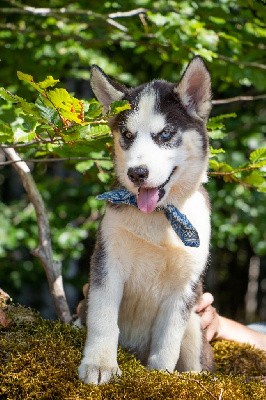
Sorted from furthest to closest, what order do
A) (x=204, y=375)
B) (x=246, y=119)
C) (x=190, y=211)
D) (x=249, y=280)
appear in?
(x=249, y=280)
(x=246, y=119)
(x=190, y=211)
(x=204, y=375)

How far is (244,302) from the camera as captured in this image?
50.3 feet

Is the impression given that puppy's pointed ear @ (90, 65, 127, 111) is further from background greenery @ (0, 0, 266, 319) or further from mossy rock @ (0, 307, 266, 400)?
mossy rock @ (0, 307, 266, 400)

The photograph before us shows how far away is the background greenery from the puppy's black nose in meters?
0.35

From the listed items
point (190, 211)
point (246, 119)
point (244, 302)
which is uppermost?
point (190, 211)

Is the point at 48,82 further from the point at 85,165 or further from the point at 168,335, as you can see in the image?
the point at 85,165

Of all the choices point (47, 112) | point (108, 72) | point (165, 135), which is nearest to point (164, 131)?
point (165, 135)

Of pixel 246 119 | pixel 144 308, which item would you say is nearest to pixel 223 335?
pixel 144 308

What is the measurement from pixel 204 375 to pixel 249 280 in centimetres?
1233

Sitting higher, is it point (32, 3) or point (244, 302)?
point (32, 3)

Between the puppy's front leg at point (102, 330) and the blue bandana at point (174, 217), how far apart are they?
36 cm

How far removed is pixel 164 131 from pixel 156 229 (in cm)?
52

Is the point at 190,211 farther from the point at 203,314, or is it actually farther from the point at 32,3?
the point at 32,3

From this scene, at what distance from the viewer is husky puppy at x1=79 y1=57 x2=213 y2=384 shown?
3477 millimetres

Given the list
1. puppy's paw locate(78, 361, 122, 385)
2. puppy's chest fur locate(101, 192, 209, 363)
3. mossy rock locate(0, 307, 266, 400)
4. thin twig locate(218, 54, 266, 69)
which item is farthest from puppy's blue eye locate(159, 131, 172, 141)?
thin twig locate(218, 54, 266, 69)
